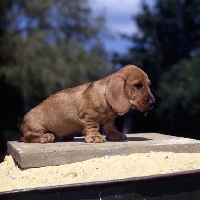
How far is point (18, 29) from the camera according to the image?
23.5m

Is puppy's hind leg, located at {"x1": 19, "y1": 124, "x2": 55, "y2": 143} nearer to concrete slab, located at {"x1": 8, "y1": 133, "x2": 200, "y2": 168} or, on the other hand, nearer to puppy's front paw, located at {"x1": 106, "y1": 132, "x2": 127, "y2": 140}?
concrete slab, located at {"x1": 8, "y1": 133, "x2": 200, "y2": 168}

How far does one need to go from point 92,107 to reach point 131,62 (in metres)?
12.3

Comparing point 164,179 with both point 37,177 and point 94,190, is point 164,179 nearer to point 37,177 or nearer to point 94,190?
point 94,190

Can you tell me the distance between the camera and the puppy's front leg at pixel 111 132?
5.21 m

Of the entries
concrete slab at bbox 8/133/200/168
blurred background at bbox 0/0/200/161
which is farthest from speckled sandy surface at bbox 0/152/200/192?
blurred background at bbox 0/0/200/161

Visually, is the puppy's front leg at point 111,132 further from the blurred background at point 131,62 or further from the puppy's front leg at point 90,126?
the blurred background at point 131,62

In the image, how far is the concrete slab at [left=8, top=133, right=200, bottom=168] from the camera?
425cm

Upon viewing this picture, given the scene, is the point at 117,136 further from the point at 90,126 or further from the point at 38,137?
the point at 38,137

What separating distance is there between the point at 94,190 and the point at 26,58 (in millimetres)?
16935

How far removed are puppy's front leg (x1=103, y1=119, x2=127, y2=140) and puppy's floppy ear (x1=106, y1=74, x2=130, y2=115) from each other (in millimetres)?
439

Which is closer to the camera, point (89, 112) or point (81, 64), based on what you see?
point (89, 112)

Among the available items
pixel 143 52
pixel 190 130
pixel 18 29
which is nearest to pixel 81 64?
pixel 18 29

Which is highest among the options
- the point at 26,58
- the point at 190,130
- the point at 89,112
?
the point at 26,58

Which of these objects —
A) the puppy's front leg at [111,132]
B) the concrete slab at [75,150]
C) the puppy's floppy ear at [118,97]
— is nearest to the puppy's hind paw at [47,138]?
the concrete slab at [75,150]
